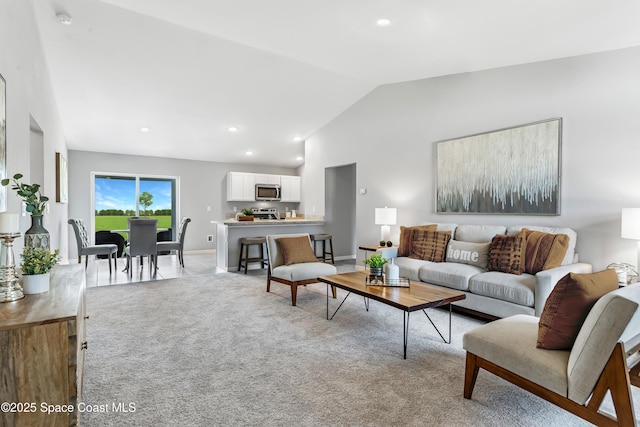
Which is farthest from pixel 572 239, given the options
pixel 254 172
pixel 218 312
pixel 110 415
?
pixel 254 172

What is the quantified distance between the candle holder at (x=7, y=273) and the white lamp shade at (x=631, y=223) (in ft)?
14.3

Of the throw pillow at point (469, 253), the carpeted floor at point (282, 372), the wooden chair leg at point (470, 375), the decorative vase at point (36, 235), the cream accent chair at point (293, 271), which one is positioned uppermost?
the decorative vase at point (36, 235)

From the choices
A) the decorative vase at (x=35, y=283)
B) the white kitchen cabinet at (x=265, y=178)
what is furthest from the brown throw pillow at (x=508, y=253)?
the white kitchen cabinet at (x=265, y=178)

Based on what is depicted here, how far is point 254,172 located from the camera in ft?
29.9

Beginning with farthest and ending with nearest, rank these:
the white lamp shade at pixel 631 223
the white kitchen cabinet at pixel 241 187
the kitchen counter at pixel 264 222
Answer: the white kitchen cabinet at pixel 241 187
the kitchen counter at pixel 264 222
the white lamp shade at pixel 631 223

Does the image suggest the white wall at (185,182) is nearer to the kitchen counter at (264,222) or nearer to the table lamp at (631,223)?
the kitchen counter at (264,222)

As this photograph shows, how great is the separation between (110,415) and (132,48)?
3.97 meters

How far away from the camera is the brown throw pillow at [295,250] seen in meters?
4.30

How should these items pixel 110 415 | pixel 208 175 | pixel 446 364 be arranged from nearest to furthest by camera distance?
pixel 110 415 < pixel 446 364 < pixel 208 175

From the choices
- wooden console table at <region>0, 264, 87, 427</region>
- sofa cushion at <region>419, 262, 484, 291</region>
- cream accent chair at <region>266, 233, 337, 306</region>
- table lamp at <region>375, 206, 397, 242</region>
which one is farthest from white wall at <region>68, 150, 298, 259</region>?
wooden console table at <region>0, 264, 87, 427</region>

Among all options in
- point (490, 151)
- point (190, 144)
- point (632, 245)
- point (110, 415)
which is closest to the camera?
point (110, 415)

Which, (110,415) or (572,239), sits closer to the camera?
(110,415)

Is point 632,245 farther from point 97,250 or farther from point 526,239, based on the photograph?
point 97,250

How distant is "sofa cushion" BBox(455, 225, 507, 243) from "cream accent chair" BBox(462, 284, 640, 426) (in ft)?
7.73
